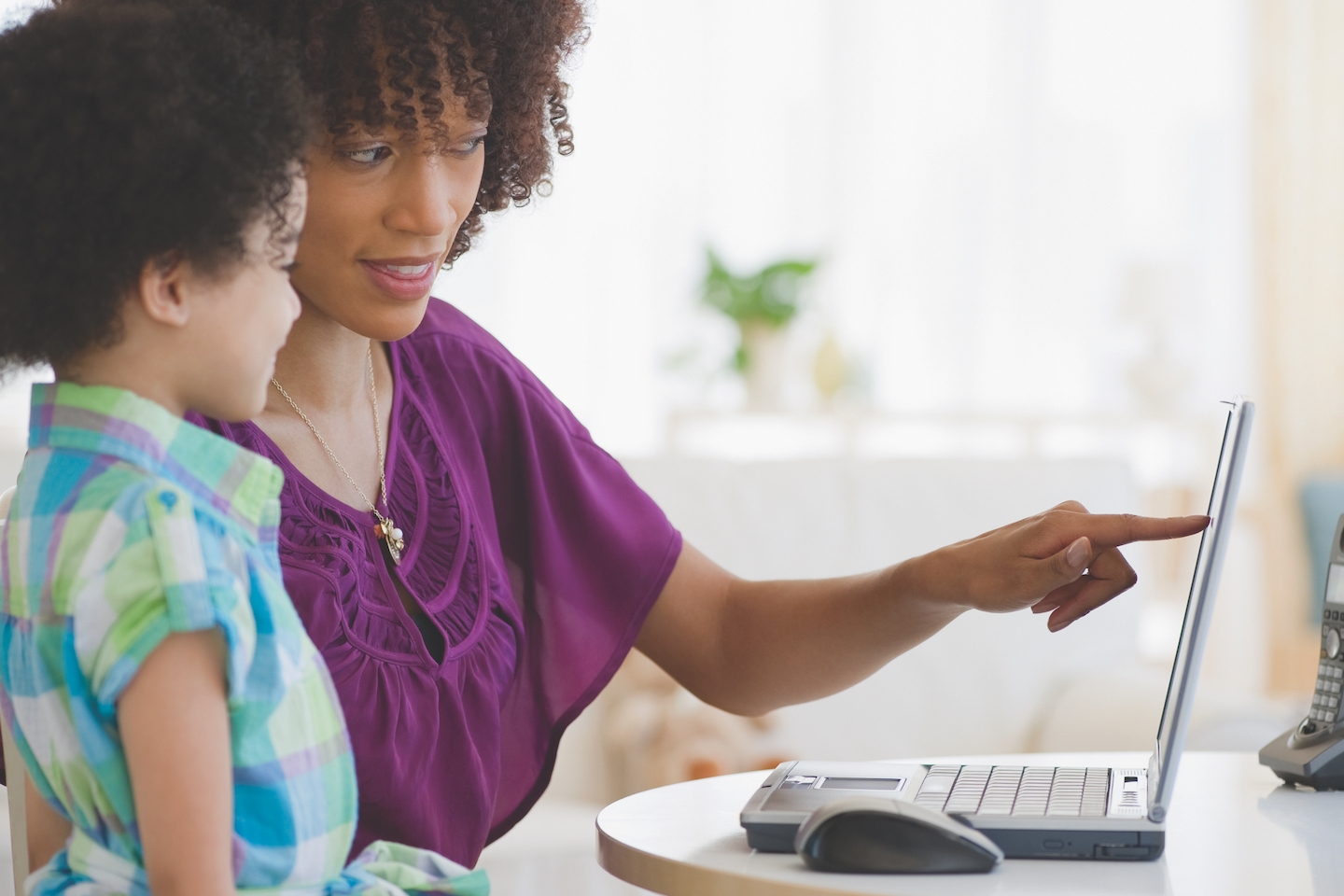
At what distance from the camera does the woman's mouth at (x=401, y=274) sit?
105 centimetres

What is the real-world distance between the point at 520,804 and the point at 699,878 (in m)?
0.46

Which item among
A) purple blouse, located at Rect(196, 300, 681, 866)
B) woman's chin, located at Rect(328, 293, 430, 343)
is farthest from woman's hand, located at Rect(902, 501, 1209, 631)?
woman's chin, located at Rect(328, 293, 430, 343)

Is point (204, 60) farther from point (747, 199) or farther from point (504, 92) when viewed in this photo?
point (747, 199)

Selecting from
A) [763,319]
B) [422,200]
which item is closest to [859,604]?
[422,200]

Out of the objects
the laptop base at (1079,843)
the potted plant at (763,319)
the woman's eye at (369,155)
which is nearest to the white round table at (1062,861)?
the laptop base at (1079,843)

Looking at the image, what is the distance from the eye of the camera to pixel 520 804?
49.2 inches

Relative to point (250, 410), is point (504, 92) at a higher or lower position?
higher

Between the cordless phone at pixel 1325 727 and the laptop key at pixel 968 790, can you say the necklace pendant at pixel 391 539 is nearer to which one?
the laptop key at pixel 968 790

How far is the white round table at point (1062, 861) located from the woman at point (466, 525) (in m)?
0.16

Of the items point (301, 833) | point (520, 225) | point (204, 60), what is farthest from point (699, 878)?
point (520, 225)

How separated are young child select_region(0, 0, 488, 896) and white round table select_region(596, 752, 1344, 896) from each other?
0.71 ft

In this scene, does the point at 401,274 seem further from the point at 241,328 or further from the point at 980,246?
the point at 980,246

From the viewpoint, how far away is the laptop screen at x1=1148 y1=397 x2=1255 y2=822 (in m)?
0.84

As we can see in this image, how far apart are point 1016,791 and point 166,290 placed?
1.99 feet
